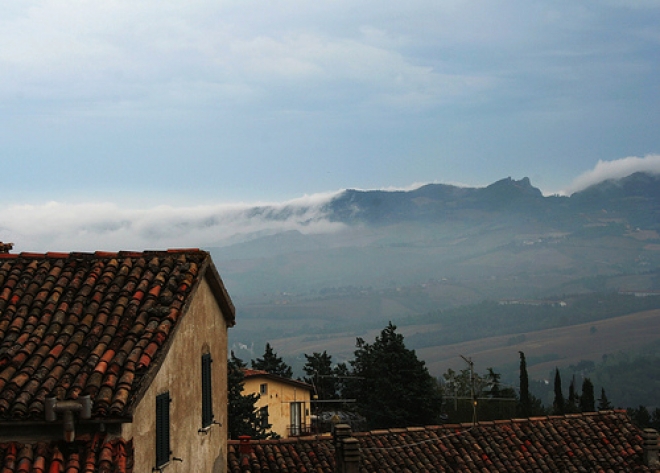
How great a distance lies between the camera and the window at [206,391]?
51.9ft

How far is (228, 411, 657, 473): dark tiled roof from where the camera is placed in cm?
2336

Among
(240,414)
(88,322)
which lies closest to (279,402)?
(240,414)

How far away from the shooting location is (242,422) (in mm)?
52750

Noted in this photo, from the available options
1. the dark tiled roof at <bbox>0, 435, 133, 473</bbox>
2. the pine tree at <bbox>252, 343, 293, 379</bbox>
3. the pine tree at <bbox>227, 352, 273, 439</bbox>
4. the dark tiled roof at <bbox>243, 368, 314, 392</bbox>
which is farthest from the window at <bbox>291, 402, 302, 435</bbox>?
the dark tiled roof at <bbox>0, 435, 133, 473</bbox>

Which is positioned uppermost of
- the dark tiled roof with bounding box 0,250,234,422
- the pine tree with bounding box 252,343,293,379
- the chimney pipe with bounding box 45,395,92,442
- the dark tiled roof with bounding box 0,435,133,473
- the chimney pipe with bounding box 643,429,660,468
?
the pine tree with bounding box 252,343,293,379

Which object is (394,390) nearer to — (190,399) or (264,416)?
(264,416)

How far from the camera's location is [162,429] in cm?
1326

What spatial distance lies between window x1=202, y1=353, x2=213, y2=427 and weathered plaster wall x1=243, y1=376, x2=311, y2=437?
46403 mm

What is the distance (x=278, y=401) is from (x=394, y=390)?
459 inches

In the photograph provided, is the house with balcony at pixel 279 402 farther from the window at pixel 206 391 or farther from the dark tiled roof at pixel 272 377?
the window at pixel 206 391

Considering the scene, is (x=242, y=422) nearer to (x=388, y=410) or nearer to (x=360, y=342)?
(x=388, y=410)

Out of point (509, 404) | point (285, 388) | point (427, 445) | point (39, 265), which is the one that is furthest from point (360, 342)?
point (39, 265)

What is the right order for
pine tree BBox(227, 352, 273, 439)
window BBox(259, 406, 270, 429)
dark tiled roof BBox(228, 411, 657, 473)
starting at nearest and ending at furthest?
1. dark tiled roof BBox(228, 411, 657, 473)
2. pine tree BBox(227, 352, 273, 439)
3. window BBox(259, 406, 270, 429)

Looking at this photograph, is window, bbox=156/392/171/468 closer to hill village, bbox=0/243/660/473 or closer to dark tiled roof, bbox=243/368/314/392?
hill village, bbox=0/243/660/473
